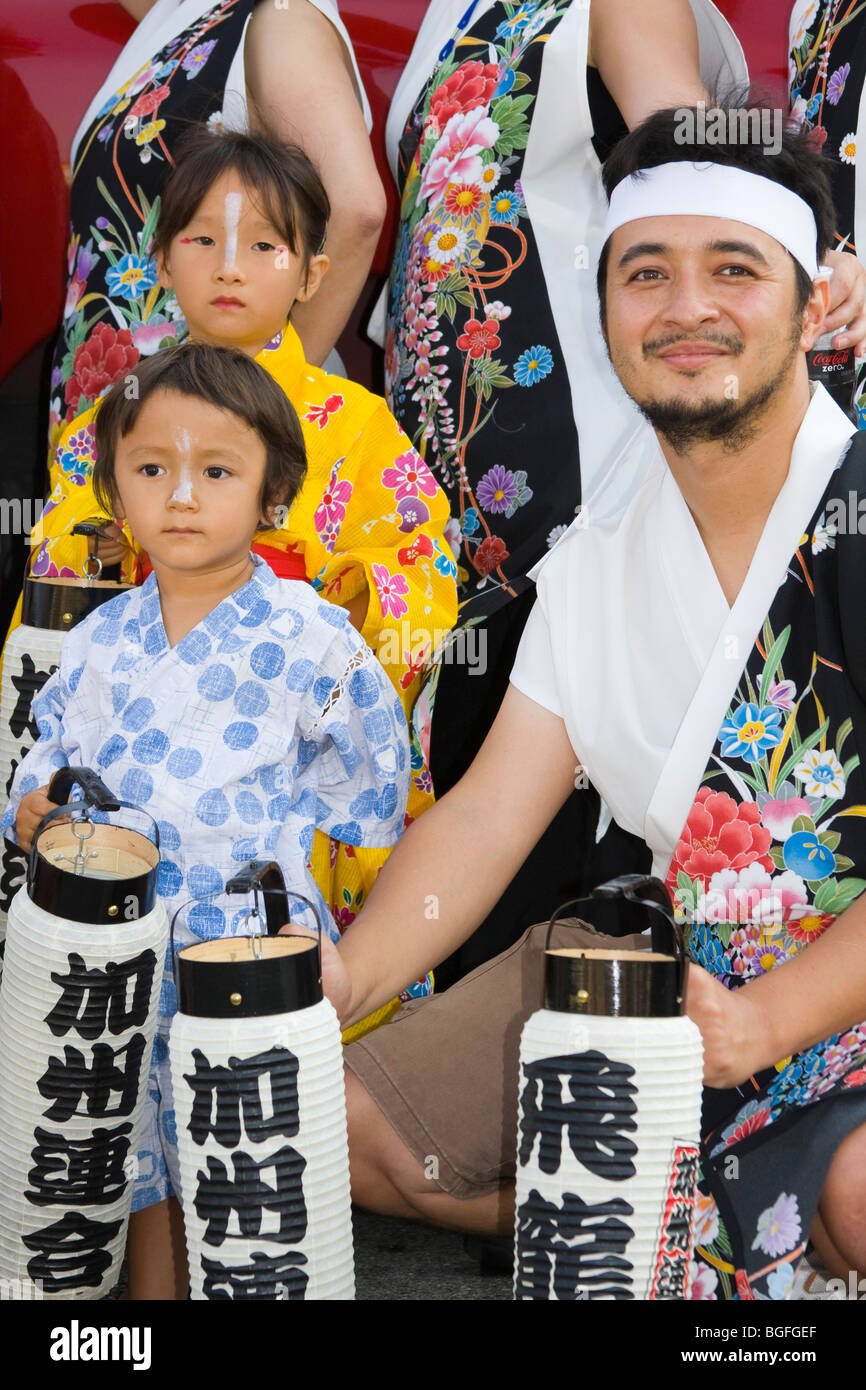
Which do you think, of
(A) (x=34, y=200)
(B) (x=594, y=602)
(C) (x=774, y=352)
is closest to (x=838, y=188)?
(C) (x=774, y=352)

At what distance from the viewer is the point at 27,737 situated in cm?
193

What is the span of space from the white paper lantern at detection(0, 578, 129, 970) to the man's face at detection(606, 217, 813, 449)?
28.3 inches

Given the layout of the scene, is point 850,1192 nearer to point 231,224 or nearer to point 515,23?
point 231,224

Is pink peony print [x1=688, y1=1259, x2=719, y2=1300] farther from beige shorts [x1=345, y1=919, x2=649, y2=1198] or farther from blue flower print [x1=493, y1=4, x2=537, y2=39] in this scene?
blue flower print [x1=493, y1=4, x2=537, y2=39]

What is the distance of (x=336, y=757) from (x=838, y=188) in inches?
44.8

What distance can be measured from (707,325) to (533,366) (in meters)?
0.72

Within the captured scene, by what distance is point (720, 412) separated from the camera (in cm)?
165

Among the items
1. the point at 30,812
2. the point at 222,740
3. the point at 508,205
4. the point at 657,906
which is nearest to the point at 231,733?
the point at 222,740

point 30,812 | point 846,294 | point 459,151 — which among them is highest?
point 459,151

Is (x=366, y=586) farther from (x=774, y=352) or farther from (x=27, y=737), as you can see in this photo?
(x=774, y=352)

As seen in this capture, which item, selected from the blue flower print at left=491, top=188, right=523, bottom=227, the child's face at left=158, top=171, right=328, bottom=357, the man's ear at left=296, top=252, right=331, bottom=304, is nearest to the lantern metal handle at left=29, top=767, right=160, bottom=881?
the child's face at left=158, top=171, right=328, bottom=357

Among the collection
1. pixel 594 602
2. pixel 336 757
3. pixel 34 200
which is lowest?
pixel 336 757

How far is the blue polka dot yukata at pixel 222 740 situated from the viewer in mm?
1718

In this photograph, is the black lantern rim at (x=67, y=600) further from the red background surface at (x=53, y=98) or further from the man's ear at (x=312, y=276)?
the red background surface at (x=53, y=98)
